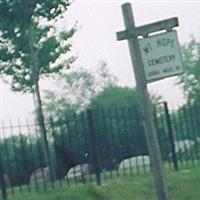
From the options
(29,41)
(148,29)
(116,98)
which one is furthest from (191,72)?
(148,29)

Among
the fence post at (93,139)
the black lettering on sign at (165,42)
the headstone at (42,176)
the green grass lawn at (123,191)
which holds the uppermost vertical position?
the black lettering on sign at (165,42)

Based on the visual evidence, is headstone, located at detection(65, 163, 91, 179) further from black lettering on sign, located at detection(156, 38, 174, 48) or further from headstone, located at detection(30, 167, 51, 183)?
black lettering on sign, located at detection(156, 38, 174, 48)

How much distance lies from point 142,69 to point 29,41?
9949 mm

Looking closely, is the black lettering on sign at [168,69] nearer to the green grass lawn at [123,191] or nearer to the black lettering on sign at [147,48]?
the black lettering on sign at [147,48]

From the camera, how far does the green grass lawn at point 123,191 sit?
1051 cm

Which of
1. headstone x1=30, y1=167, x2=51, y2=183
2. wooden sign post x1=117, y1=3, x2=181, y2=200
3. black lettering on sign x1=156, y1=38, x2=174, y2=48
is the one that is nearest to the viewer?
black lettering on sign x1=156, y1=38, x2=174, y2=48

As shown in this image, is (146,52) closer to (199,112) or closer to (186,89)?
(199,112)

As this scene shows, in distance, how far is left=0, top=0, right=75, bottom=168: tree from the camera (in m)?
14.9

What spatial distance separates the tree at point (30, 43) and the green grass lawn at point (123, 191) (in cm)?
363

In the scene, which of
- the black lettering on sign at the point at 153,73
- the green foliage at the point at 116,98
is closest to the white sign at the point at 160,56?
the black lettering on sign at the point at 153,73

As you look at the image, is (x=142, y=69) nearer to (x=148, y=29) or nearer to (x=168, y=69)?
(x=168, y=69)

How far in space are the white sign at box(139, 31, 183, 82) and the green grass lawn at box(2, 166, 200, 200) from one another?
425 cm

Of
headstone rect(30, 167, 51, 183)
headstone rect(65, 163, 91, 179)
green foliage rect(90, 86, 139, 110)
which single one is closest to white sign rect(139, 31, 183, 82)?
headstone rect(30, 167, 51, 183)

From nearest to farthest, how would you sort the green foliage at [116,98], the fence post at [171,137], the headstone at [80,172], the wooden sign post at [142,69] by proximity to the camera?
1. the wooden sign post at [142,69]
2. the headstone at [80,172]
3. the fence post at [171,137]
4. the green foliage at [116,98]
